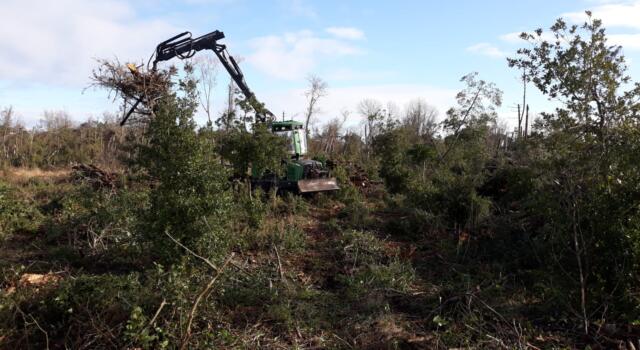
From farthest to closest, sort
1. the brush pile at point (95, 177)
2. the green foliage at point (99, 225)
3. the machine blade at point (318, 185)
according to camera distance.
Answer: the machine blade at point (318, 185) < the brush pile at point (95, 177) < the green foliage at point (99, 225)

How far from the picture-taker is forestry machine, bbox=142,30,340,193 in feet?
42.4

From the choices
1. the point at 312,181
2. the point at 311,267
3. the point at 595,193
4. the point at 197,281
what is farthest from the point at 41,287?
the point at 312,181

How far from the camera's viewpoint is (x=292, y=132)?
1370 centimetres

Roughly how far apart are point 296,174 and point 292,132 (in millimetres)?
1287

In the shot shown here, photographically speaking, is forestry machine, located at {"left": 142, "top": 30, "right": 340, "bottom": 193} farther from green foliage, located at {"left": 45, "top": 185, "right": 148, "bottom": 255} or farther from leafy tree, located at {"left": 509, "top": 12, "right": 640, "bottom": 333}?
leafy tree, located at {"left": 509, "top": 12, "right": 640, "bottom": 333}

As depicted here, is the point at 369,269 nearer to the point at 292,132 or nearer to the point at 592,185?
the point at 592,185

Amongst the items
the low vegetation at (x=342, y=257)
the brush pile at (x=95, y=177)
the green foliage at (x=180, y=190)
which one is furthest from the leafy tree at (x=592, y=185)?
the brush pile at (x=95, y=177)

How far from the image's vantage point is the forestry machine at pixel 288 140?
12.9m

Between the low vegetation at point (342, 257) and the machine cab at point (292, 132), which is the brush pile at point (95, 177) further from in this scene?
the machine cab at point (292, 132)

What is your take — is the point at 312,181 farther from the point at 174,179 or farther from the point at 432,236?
the point at 174,179

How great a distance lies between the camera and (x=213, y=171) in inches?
248

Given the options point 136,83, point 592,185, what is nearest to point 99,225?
point 136,83

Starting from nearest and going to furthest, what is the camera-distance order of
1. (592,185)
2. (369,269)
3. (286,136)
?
(592,185)
(369,269)
(286,136)

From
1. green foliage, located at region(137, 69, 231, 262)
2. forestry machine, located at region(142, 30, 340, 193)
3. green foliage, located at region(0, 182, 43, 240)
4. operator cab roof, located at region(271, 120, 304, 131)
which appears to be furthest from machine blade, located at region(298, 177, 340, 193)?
green foliage, located at region(137, 69, 231, 262)
